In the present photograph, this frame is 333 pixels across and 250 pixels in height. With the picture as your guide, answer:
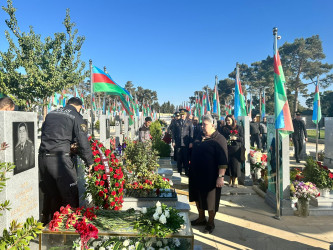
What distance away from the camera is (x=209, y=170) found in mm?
4273

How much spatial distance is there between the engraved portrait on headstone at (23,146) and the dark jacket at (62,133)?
0.49m

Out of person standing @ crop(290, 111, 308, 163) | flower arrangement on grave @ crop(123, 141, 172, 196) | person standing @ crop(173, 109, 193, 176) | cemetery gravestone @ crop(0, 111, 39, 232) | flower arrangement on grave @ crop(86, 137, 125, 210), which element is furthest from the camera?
person standing @ crop(290, 111, 308, 163)

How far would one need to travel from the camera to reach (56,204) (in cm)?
372

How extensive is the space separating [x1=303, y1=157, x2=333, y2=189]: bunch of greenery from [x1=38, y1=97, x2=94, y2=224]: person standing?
482 cm

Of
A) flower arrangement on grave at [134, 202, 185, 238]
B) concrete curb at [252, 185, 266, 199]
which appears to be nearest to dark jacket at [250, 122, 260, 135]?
concrete curb at [252, 185, 266, 199]

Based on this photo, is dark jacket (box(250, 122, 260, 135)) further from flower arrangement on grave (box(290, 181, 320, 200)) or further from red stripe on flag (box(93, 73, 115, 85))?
red stripe on flag (box(93, 73, 115, 85))

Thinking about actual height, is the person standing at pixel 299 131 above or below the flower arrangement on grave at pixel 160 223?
above

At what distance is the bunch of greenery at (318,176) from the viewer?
18.6 ft

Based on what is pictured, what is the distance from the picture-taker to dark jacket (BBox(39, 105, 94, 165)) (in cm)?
353

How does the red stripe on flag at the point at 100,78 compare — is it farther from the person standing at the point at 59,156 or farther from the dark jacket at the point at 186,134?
the person standing at the point at 59,156

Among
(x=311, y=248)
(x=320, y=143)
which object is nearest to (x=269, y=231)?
(x=311, y=248)

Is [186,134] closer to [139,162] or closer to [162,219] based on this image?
[139,162]

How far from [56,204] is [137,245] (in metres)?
1.58

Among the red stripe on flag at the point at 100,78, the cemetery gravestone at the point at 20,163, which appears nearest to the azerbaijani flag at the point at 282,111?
the cemetery gravestone at the point at 20,163
